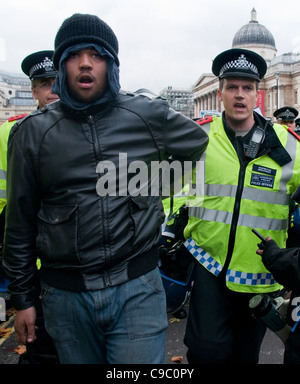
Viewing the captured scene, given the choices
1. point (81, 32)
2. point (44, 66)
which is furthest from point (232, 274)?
point (44, 66)

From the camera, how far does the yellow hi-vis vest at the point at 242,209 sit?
8.50ft

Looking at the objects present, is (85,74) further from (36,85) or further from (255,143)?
(36,85)

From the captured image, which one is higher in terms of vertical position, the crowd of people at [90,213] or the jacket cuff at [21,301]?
the crowd of people at [90,213]

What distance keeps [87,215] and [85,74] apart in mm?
630

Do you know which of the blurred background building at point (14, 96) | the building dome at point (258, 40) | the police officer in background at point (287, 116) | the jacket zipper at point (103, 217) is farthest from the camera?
the blurred background building at point (14, 96)

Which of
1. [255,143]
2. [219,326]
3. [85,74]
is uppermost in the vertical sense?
[85,74]

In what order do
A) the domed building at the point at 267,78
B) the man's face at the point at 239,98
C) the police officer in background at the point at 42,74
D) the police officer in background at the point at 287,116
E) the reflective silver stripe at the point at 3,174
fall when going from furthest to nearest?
the domed building at the point at 267,78 → the police officer in background at the point at 287,116 → the police officer in background at the point at 42,74 → the reflective silver stripe at the point at 3,174 → the man's face at the point at 239,98

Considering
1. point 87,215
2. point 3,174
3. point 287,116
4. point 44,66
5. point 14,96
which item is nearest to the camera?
point 87,215

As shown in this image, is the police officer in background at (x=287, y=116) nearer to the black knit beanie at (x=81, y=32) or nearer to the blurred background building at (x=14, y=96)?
the black knit beanie at (x=81, y=32)

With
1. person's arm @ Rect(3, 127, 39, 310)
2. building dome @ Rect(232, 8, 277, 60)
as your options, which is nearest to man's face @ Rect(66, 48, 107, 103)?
person's arm @ Rect(3, 127, 39, 310)

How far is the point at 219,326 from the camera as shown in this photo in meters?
2.60

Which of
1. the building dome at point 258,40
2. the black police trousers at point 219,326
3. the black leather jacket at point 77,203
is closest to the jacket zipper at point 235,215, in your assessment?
the black police trousers at point 219,326

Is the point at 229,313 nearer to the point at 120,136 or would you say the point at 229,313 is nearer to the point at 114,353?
the point at 114,353
